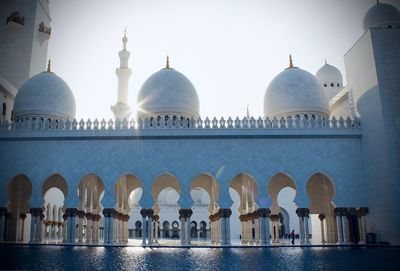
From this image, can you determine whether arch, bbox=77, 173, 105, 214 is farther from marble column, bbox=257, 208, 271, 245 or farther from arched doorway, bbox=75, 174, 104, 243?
marble column, bbox=257, 208, 271, 245

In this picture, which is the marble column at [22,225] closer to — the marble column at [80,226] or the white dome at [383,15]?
the marble column at [80,226]

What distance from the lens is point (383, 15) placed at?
61.9 feet

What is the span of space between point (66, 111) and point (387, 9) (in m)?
15.5

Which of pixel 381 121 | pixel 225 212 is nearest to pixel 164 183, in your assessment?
pixel 225 212

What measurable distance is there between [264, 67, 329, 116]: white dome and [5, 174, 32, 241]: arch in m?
11.5

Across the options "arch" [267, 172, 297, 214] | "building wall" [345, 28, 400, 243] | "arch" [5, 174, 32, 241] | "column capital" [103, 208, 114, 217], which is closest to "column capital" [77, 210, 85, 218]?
"column capital" [103, 208, 114, 217]

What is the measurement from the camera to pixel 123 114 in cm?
2291

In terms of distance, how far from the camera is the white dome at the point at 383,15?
61.7 feet

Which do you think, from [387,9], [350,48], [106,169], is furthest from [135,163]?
[387,9]

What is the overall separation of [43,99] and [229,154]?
8.77 m

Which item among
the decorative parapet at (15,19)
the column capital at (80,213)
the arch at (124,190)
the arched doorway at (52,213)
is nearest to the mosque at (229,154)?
the column capital at (80,213)

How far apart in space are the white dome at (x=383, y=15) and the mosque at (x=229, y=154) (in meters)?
0.05

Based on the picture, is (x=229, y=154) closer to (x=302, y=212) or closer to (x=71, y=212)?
(x=302, y=212)

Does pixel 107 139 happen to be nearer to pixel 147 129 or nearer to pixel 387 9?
pixel 147 129
